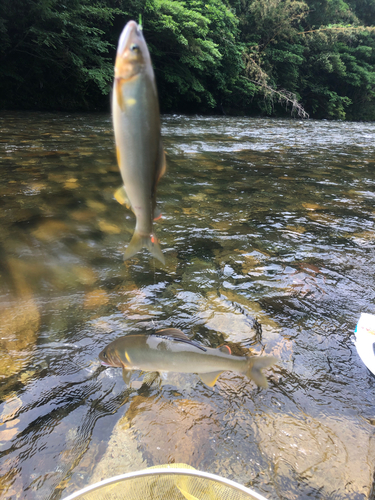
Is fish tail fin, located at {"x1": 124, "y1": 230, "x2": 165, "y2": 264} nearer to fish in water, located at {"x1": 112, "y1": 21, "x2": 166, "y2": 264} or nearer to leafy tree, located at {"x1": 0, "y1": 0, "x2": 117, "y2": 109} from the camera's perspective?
fish in water, located at {"x1": 112, "y1": 21, "x2": 166, "y2": 264}

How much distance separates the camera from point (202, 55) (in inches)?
781

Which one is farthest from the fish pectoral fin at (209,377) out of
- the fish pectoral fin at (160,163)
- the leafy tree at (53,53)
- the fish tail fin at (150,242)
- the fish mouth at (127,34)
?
the leafy tree at (53,53)

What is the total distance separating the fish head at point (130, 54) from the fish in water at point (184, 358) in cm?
141

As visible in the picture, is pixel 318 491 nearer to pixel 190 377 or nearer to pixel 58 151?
pixel 190 377

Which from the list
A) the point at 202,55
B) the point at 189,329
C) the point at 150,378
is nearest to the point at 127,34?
the point at 150,378

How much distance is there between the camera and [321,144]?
13680 mm

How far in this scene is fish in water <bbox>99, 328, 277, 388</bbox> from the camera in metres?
1.84

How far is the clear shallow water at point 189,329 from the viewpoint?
1920 mm

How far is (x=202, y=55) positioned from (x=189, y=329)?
21.1 metres

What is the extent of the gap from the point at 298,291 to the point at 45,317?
2.62 metres

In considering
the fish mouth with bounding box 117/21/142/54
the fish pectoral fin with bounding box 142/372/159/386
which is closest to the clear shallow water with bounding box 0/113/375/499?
the fish pectoral fin with bounding box 142/372/159/386

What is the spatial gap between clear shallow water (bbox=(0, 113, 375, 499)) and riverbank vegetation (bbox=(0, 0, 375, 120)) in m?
8.06

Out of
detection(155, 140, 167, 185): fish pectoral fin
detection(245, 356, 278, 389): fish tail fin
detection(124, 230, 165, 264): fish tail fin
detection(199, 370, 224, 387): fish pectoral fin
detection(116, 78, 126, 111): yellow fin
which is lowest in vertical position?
detection(199, 370, 224, 387): fish pectoral fin

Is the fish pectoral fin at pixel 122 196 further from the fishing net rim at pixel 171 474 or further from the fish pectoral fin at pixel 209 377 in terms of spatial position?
the fish pectoral fin at pixel 209 377
